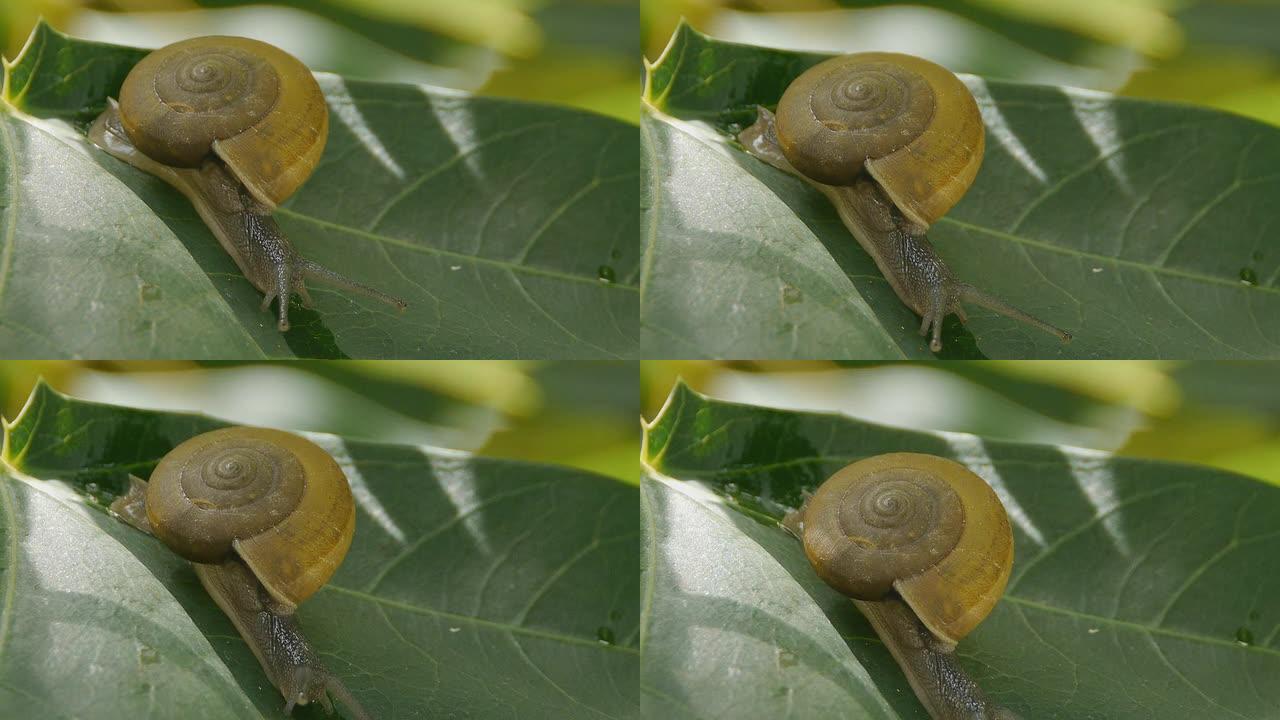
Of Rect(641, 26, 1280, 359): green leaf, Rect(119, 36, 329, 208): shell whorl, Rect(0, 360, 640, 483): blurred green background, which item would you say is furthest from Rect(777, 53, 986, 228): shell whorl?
Rect(119, 36, 329, 208): shell whorl

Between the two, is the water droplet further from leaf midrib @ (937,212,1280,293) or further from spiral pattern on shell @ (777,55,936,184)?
spiral pattern on shell @ (777,55,936,184)

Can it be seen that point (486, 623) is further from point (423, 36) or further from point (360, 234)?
point (423, 36)

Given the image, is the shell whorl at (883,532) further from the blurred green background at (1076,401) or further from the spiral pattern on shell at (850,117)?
the spiral pattern on shell at (850,117)

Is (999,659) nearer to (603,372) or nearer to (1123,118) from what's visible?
(603,372)

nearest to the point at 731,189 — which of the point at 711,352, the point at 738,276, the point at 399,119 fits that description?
the point at 738,276

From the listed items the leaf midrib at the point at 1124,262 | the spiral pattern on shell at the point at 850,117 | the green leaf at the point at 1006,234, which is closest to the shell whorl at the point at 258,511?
the green leaf at the point at 1006,234
